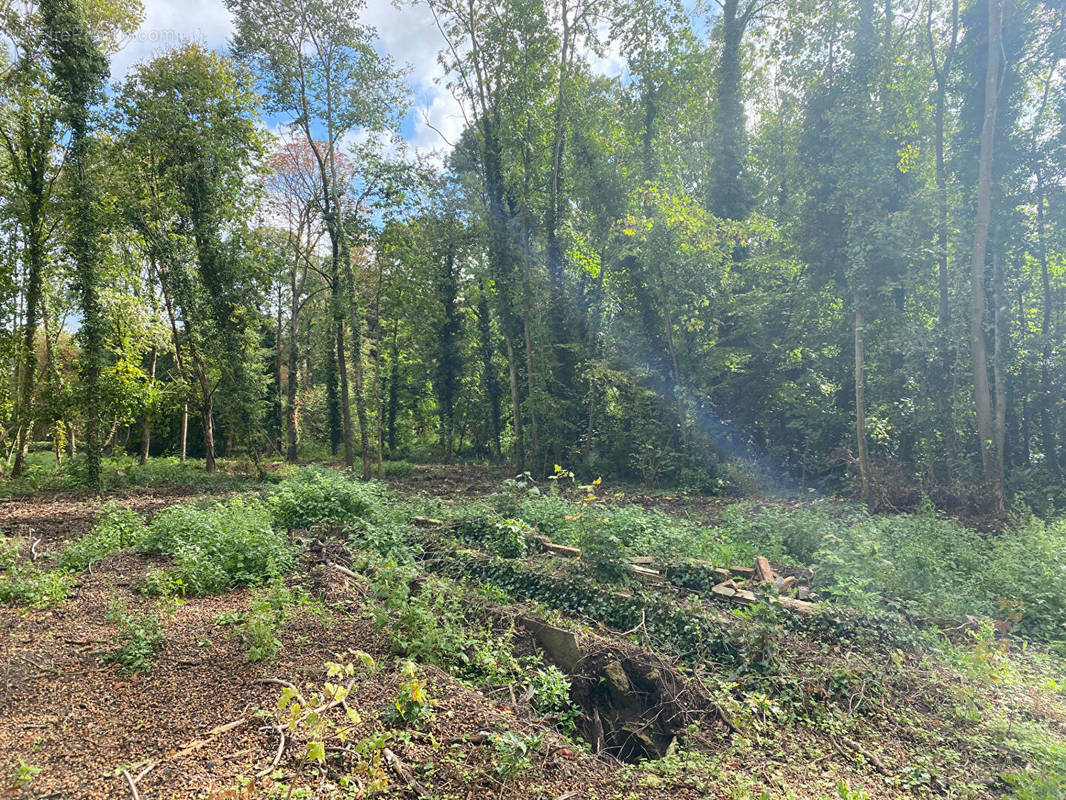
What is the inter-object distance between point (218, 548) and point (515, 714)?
4.04 m

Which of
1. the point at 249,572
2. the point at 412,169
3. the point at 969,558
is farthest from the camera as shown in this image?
the point at 412,169

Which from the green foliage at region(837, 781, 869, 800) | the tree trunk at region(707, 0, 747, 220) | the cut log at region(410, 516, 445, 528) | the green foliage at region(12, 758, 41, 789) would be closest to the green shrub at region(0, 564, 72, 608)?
the green foliage at region(12, 758, 41, 789)

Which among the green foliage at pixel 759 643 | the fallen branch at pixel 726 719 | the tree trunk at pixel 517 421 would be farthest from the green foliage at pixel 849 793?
the tree trunk at pixel 517 421

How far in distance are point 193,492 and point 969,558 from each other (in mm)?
13122

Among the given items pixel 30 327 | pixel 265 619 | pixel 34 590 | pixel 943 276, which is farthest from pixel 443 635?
pixel 30 327

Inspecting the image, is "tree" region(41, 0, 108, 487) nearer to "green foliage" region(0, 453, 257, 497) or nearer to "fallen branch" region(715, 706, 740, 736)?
"green foliage" region(0, 453, 257, 497)

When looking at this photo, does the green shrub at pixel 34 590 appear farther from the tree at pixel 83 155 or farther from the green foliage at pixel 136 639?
the tree at pixel 83 155

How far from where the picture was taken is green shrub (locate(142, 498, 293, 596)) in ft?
16.5

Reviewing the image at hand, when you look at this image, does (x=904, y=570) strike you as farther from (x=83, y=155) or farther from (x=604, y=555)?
(x=83, y=155)

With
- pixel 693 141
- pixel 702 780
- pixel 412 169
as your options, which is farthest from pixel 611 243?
pixel 702 780

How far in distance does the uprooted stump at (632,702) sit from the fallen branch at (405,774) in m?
1.36

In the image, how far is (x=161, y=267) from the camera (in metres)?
12.1

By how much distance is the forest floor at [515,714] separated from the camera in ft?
8.11

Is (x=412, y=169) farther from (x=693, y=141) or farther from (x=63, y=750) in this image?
(x=63, y=750)
